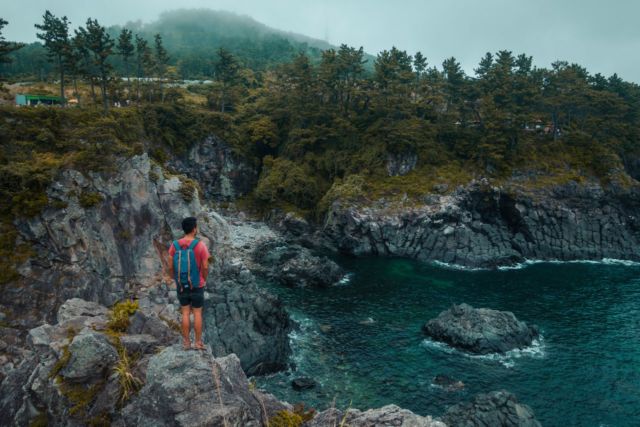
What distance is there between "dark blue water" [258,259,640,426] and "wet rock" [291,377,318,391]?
71cm

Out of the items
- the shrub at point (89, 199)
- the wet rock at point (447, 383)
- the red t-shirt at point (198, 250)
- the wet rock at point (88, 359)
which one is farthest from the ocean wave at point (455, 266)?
the wet rock at point (88, 359)

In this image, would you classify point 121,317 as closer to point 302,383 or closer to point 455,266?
point 302,383

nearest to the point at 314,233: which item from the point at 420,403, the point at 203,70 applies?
the point at 420,403

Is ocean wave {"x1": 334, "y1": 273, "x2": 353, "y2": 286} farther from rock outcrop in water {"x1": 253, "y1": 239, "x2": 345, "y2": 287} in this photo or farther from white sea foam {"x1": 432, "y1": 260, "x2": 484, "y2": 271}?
white sea foam {"x1": 432, "y1": 260, "x2": 484, "y2": 271}

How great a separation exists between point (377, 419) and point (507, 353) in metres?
35.8

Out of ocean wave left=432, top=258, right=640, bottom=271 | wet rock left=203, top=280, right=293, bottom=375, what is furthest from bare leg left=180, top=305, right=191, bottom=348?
ocean wave left=432, top=258, right=640, bottom=271

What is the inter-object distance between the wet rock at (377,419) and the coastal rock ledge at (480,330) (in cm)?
3415

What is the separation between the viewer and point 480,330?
4372 cm

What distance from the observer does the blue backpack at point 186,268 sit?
11133mm

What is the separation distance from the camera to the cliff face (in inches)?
2859

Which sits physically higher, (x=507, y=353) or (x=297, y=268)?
(x=297, y=268)

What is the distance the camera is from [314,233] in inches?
3204

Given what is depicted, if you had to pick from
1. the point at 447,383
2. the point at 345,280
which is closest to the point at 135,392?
the point at 447,383

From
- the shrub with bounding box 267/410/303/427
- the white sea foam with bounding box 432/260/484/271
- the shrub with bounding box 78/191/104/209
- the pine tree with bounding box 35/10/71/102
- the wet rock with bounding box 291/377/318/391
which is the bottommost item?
the wet rock with bounding box 291/377/318/391
